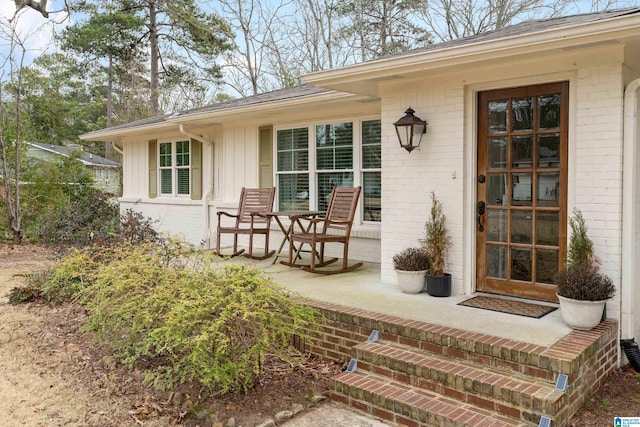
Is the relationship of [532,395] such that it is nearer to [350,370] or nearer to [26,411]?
[350,370]

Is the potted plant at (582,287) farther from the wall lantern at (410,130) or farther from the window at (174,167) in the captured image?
the window at (174,167)

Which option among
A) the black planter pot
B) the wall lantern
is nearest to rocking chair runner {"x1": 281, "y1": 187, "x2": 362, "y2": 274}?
the wall lantern

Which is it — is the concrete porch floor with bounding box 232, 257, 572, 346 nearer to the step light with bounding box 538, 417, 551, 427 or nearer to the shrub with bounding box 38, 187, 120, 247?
the step light with bounding box 538, 417, 551, 427

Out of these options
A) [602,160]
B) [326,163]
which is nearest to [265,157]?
[326,163]

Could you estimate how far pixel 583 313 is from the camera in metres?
3.44

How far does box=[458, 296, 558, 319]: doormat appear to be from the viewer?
3877mm

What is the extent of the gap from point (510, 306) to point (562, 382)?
4.22 feet

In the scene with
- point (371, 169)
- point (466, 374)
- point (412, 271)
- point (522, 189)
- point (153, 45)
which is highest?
point (153, 45)

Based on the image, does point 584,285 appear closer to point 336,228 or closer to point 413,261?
point 413,261

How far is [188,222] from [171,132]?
1788mm

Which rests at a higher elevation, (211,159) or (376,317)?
(211,159)

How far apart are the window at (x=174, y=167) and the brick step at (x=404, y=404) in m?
6.60

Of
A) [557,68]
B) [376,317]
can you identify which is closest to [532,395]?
[376,317]

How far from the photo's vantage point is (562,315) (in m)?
3.57
